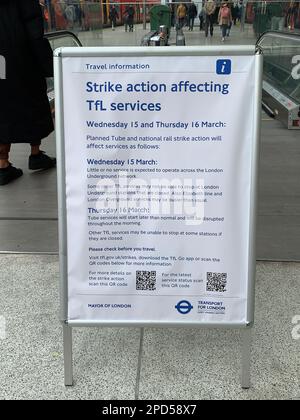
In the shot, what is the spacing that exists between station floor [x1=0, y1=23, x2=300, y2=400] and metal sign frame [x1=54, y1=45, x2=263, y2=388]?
14cm

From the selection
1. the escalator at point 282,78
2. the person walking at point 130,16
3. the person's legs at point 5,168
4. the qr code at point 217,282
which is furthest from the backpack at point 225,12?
the qr code at point 217,282

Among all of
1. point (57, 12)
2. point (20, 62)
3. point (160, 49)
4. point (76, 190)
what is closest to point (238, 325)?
point (76, 190)

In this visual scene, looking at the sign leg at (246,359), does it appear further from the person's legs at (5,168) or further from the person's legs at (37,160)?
the person's legs at (37,160)

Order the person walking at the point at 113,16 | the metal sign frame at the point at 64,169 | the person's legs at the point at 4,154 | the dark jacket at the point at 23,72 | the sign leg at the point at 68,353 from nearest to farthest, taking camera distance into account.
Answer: the metal sign frame at the point at 64,169 < the sign leg at the point at 68,353 < the dark jacket at the point at 23,72 < the person's legs at the point at 4,154 < the person walking at the point at 113,16

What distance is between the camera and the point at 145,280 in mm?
2355

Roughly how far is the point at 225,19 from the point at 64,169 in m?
14.4

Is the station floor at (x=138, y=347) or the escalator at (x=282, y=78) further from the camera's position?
the escalator at (x=282, y=78)

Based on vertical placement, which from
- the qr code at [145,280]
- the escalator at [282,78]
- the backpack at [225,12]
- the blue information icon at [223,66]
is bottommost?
the escalator at [282,78]

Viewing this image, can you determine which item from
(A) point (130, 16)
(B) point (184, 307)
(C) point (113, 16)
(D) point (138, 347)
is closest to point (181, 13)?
(A) point (130, 16)

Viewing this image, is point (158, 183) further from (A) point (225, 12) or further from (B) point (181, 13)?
(B) point (181, 13)

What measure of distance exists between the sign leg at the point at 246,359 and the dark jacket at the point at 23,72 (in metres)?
3.29

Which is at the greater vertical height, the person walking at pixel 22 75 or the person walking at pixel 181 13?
the person walking at pixel 22 75

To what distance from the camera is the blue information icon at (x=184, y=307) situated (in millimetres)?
2373

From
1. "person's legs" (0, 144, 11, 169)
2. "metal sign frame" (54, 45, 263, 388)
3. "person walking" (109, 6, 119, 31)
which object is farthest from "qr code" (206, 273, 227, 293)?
"person walking" (109, 6, 119, 31)
